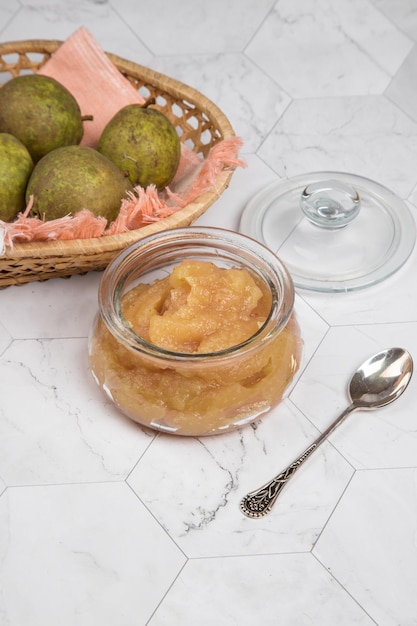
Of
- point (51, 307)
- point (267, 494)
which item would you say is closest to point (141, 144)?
point (51, 307)

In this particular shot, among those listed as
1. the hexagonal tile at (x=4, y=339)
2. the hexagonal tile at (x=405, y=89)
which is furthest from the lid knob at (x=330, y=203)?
the hexagonal tile at (x=4, y=339)

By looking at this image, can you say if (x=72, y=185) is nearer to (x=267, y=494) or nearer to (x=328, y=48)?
(x=267, y=494)

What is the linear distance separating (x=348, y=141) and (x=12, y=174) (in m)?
0.58

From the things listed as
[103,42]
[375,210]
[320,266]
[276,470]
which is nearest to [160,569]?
[276,470]

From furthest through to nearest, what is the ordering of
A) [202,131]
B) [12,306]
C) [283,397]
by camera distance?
[202,131] < [12,306] < [283,397]

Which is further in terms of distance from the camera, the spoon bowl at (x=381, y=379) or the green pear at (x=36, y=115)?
the green pear at (x=36, y=115)

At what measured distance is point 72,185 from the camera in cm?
102

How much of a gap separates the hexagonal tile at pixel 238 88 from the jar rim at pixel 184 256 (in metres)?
0.40

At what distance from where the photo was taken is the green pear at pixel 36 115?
3.67ft

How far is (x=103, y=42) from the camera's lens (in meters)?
1.50

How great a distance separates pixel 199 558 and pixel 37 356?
0.34 m

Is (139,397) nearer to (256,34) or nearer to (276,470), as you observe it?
(276,470)

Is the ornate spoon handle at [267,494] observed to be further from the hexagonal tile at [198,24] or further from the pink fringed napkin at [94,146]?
the hexagonal tile at [198,24]

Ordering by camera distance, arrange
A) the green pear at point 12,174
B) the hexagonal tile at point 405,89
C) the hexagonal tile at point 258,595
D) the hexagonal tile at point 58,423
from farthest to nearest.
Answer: the hexagonal tile at point 405,89, the green pear at point 12,174, the hexagonal tile at point 58,423, the hexagonal tile at point 258,595
